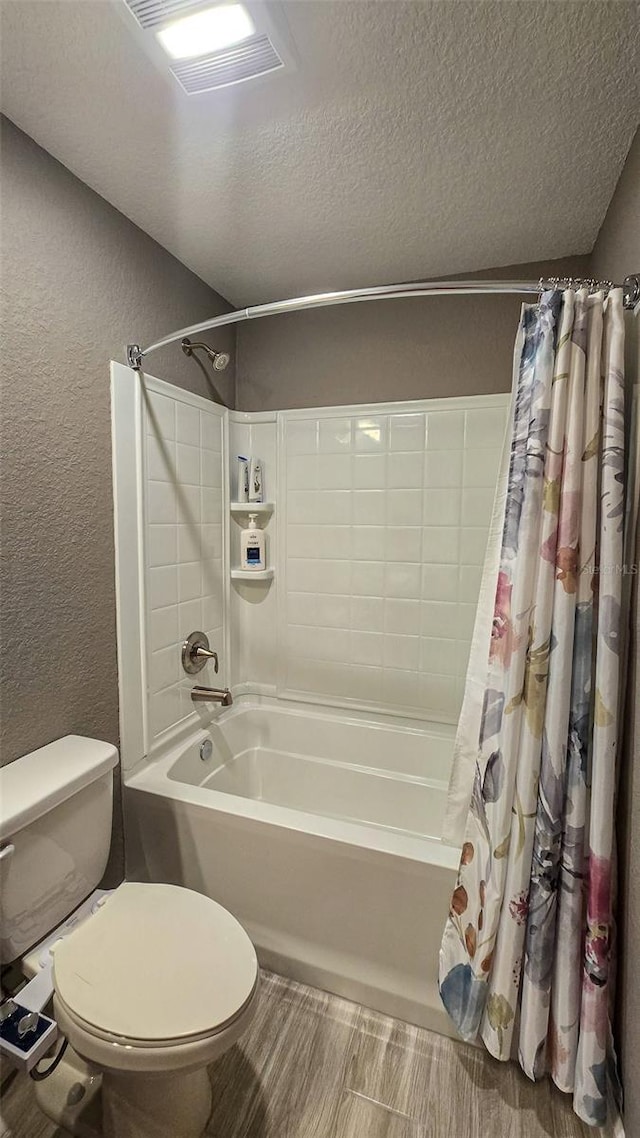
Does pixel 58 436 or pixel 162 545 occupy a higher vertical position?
pixel 58 436

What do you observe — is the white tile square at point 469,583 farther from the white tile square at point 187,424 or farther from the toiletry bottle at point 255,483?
the white tile square at point 187,424

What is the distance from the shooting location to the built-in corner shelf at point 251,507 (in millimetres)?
2131

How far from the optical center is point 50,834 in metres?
1.17

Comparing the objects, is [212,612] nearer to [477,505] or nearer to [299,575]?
[299,575]

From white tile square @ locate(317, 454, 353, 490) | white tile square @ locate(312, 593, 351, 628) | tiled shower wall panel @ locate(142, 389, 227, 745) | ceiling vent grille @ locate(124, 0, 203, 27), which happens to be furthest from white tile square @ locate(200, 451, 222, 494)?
ceiling vent grille @ locate(124, 0, 203, 27)

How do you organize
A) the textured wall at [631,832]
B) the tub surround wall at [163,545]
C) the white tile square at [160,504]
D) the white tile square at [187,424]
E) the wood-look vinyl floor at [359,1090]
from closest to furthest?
1. the textured wall at [631,832]
2. the wood-look vinyl floor at [359,1090]
3. the tub surround wall at [163,545]
4. the white tile square at [160,504]
5. the white tile square at [187,424]

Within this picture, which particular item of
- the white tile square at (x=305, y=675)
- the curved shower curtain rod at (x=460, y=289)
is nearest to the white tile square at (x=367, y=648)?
the white tile square at (x=305, y=675)

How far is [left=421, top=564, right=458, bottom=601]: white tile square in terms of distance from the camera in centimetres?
196

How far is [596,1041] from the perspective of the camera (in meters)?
1.06

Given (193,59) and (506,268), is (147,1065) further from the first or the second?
(506,268)

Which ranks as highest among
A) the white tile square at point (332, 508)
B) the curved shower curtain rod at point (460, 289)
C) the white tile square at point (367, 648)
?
the curved shower curtain rod at point (460, 289)

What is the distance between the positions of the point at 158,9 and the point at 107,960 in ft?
6.17

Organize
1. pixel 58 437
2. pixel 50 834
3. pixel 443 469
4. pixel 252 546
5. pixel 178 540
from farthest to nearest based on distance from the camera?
pixel 252 546
pixel 443 469
pixel 178 540
pixel 58 437
pixel 50 834

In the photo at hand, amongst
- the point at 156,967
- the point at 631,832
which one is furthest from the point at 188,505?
the point at 631,832
